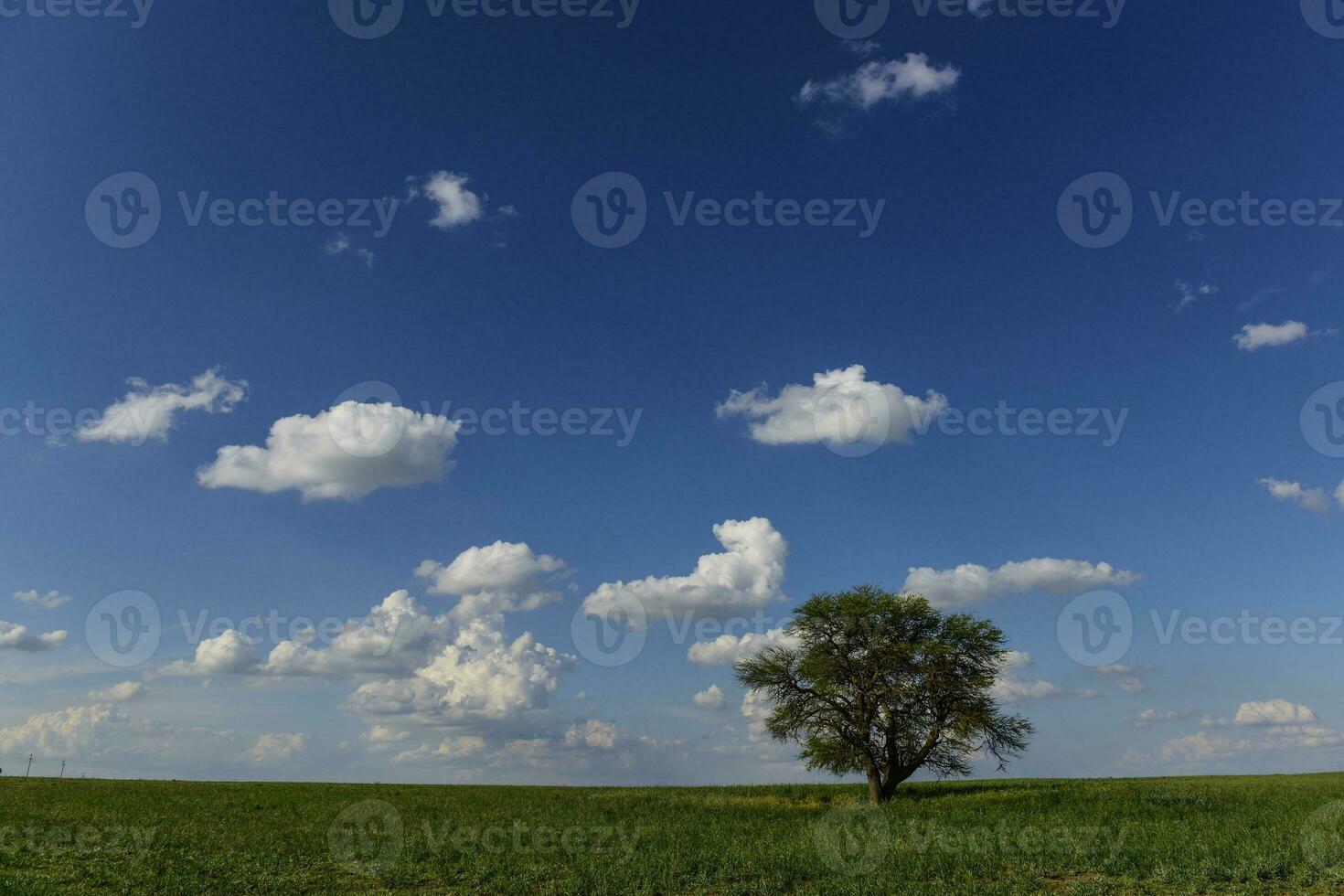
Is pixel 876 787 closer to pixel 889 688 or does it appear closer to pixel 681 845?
pixel 889 688

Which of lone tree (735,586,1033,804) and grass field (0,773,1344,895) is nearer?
grass field (0,773,1344,895)

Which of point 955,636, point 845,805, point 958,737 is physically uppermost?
point 955,636

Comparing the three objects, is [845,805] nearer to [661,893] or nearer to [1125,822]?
[1125,822]

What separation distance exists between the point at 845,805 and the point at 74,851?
34.7 m

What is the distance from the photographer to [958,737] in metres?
44.9

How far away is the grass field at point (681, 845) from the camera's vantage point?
22.3 metres

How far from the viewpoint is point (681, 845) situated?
92.9 ft

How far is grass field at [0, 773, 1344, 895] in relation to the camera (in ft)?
73.2

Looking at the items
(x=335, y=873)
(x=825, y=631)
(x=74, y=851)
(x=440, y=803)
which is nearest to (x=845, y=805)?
(x=825, y=631)

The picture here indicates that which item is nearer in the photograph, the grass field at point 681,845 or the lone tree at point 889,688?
the grass field at point 681,845

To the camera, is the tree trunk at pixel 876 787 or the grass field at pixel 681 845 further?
the tree trunk at pixel 876 787

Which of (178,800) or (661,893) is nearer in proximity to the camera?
(661,893)

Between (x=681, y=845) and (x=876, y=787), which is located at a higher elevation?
(x=681, y=845)

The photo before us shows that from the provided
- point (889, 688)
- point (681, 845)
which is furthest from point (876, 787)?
point (681, 845)
